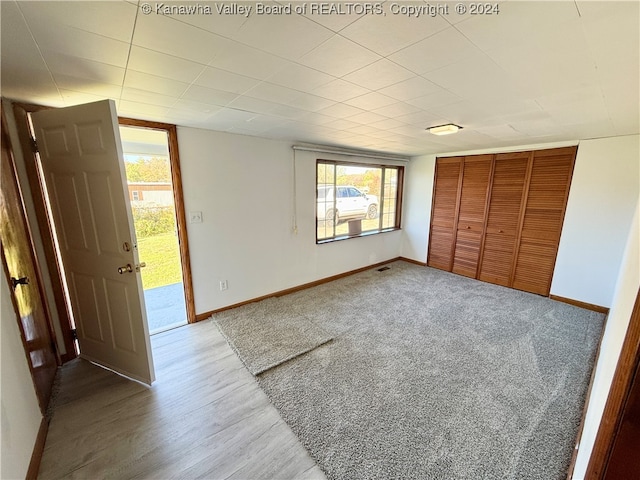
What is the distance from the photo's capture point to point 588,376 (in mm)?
2049

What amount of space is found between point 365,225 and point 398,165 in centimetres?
133

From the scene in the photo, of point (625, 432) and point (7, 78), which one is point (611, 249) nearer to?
point (625, 432)

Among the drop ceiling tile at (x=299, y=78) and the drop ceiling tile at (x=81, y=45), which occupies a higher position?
the drop ceiling tile at (x=299, y=78)

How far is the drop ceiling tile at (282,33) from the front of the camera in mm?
937

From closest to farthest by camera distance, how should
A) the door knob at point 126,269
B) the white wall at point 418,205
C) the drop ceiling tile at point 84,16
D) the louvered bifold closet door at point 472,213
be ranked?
the drop ceiling tile at point 84,16 < the door knob at point 126,269 < the louvered bifold closet door at point 472,213 < the white wall at point 418,205

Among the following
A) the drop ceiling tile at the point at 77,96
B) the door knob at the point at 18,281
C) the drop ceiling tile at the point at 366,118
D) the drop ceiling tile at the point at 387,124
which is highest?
the drop ceiling tile at the point at 77,96

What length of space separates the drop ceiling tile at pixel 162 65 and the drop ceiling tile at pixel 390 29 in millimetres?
810

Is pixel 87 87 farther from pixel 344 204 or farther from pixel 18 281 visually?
pixel 344 204

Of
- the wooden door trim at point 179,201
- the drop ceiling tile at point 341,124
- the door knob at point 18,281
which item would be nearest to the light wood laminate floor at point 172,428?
the wooden door trim at point 179,201

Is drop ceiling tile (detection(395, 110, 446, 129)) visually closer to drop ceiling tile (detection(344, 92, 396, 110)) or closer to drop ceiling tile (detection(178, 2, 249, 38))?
drop ceiling tile (detection(344, 92, 396, 110))

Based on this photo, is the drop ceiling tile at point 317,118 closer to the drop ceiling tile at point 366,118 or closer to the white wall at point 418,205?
the drop ceiling tile at point 366,118

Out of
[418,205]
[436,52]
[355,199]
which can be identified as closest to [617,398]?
[436,52]

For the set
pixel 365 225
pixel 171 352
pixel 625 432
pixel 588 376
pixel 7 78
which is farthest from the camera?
pixel 365 225

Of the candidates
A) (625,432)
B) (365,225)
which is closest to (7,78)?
(625,432)
